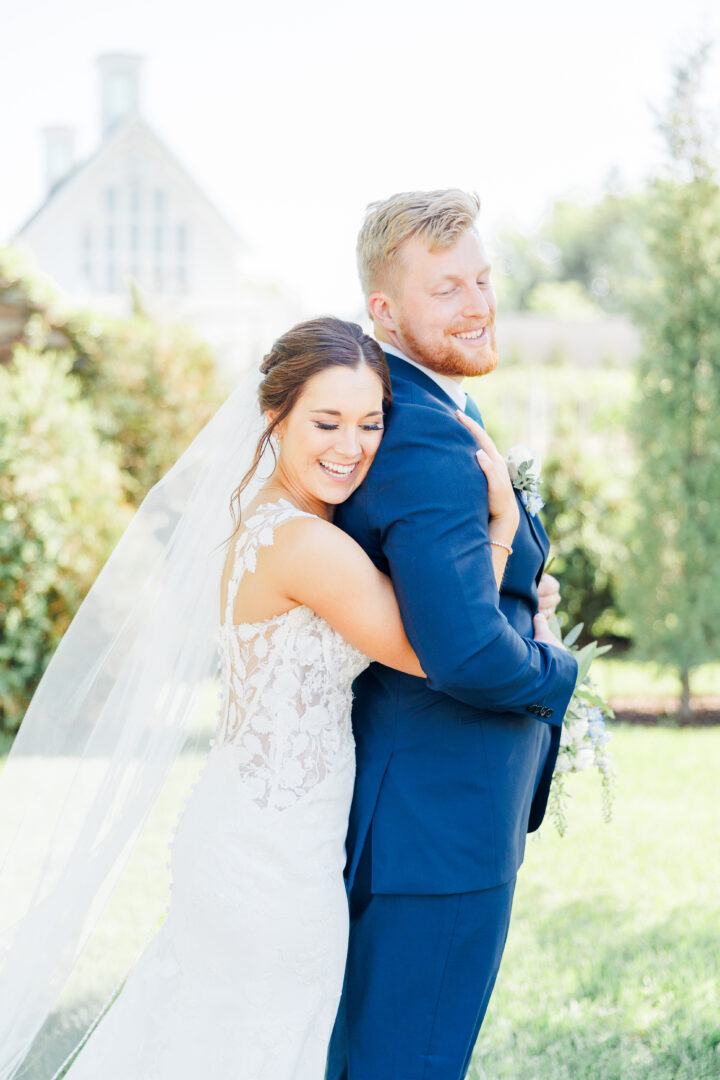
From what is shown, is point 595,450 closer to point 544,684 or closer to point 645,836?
point 645,836

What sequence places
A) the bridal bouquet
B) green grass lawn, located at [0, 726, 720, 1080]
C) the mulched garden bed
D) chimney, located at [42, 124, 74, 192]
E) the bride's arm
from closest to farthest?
the bride's arm < the bridal bouquet < green grass lawn, located at [0, 726, 720, 1080] < the mulched garden bed < chimney, located at [42, 124, 74, 192]

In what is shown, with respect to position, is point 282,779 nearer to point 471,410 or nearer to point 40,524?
point 471,410

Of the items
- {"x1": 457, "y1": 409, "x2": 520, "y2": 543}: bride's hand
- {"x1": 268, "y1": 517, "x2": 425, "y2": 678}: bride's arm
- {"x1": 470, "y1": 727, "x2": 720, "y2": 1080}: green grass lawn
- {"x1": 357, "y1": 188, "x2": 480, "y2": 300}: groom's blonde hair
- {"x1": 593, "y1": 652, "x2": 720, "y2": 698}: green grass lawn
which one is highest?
{"x1": 357, "y1": 188, "x2": 480, "y2": 300}: groom's blonde hair

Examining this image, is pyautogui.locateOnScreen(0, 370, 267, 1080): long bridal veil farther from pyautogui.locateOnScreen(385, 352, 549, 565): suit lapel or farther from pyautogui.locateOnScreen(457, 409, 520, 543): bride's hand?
pyautogui.locateOnScreen(457, 409, 520, 543): bride's hand

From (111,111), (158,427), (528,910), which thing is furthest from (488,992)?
(111,111)

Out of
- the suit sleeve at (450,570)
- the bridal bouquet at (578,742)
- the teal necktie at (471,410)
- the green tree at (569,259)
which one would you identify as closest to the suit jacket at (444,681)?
the suit sleeve at (450,570)

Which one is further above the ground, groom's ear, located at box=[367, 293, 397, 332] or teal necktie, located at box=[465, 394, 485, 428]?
groom's ear, located at box=[367, 293, 397, 332]

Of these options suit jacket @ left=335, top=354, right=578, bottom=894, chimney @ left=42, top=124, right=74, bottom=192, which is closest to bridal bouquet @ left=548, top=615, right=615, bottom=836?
suit jacket @ left=335, top=354, right=578, bottom=894

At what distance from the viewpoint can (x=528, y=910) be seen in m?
4.64

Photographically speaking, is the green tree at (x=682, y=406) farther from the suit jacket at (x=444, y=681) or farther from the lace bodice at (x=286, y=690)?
the lace bodice at (x=286, y=690)

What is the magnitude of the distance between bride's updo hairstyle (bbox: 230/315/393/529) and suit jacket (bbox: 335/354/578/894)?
0.10m

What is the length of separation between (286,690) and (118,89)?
2808cm

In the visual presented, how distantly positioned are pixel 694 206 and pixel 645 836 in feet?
18.2

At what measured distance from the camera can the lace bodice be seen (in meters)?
2.21
